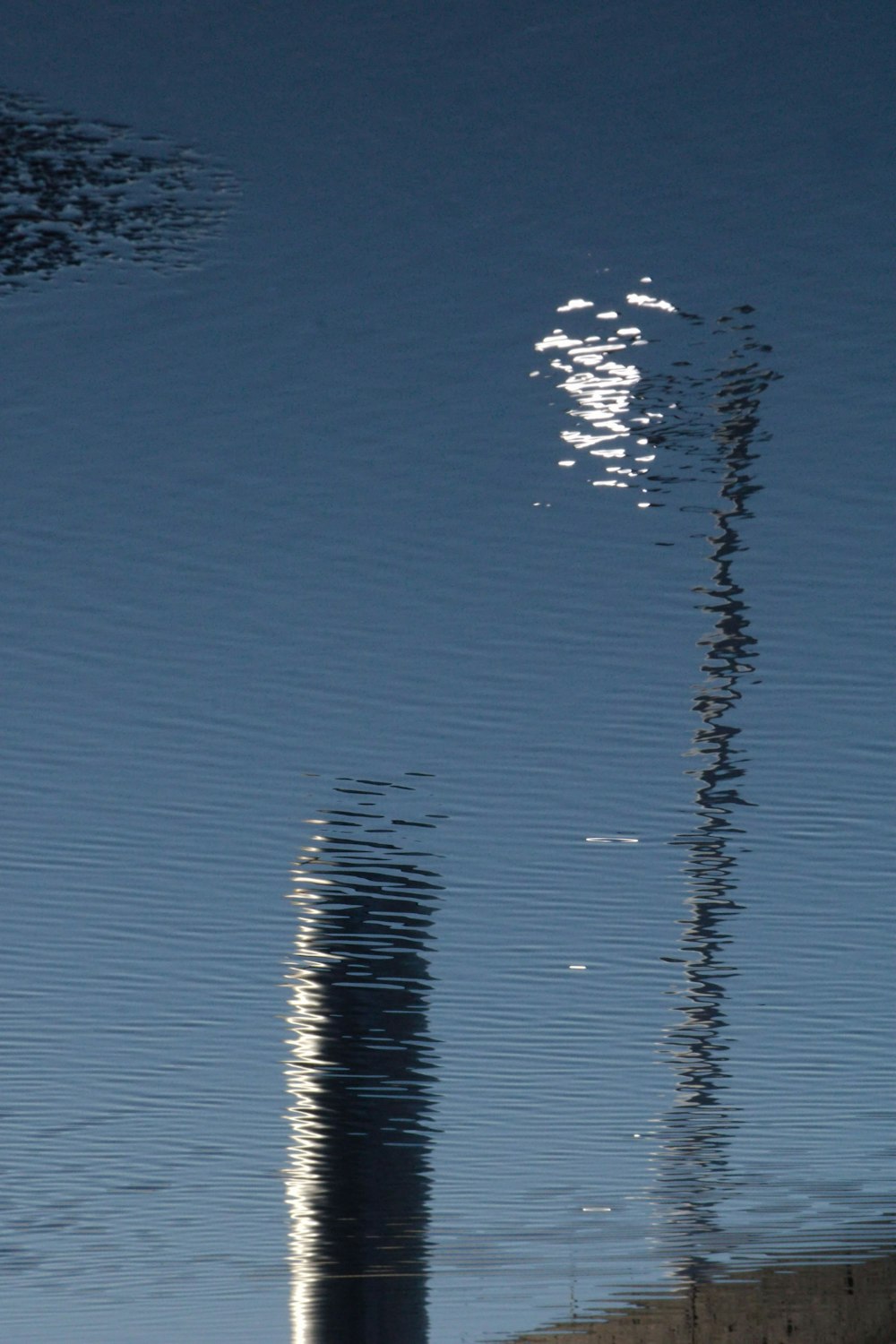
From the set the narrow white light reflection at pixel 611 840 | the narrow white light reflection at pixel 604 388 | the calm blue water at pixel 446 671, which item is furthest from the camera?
the narrow white light reflection at pixel 611 840

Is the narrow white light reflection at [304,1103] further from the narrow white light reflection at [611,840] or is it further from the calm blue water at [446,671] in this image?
the narrow white light reflection at [611,840]

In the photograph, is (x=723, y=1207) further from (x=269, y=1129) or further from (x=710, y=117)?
(x=710, y=117)

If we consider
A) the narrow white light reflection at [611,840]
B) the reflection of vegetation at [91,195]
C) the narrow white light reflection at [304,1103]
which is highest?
the reflection of vegetation at [91,195]

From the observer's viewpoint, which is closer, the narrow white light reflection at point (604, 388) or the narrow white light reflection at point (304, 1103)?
the narrow white light reflection at point (304, 1103)

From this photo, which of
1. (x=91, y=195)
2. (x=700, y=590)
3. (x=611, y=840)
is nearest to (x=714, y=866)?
(x=611, y=840)

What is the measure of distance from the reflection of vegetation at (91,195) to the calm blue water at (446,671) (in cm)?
2

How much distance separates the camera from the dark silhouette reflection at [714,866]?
466 centimetres

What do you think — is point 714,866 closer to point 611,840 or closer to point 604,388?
point 611,840

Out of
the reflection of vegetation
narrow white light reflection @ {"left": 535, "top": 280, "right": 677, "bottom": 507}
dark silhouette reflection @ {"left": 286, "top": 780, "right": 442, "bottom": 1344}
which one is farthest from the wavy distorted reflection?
the reflection of vegetation

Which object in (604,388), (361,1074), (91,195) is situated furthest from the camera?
(604,388)

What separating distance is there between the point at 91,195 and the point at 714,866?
110 inches

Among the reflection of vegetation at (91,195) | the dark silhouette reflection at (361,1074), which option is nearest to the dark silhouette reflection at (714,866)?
the dark silhouette reflection at (361,1074)

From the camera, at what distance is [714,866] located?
5.30 m

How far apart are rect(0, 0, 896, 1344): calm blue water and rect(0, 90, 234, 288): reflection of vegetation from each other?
0.05 ft
